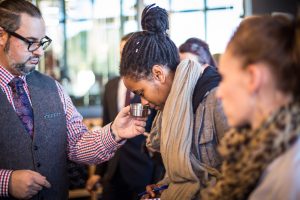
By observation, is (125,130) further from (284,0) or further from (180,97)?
(284,0)

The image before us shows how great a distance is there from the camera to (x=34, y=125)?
198cm

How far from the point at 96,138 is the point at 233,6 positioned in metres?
3.14

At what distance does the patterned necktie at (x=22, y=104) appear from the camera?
1.98 metres

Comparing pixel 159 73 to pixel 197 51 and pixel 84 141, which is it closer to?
pixel 84 141

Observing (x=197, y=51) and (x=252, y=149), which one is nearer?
(x=252, y=149)

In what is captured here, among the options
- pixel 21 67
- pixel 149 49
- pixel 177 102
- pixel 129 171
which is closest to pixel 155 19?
pixel 149 49

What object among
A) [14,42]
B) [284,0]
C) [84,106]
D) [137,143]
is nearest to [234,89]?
[14,42]

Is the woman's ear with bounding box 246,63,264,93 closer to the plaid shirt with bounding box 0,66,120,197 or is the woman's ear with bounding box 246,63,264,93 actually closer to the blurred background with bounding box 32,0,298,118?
the plaid shirt with bounding box 0,66,120,197

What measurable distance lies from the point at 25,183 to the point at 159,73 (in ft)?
2.33

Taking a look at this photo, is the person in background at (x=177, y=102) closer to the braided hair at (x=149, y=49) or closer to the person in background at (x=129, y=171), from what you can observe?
the braided hair at (x=149, y=49)

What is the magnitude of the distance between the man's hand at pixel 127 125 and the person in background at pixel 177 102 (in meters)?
0.16

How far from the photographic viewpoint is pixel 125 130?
6.85 ft

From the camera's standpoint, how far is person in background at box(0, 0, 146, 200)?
1915mm

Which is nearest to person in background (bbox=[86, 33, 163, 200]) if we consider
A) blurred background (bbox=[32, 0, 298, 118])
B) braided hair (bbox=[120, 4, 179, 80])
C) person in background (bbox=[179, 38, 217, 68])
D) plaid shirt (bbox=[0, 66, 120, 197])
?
person in background (bbox=[179, 38, 217, 68])
